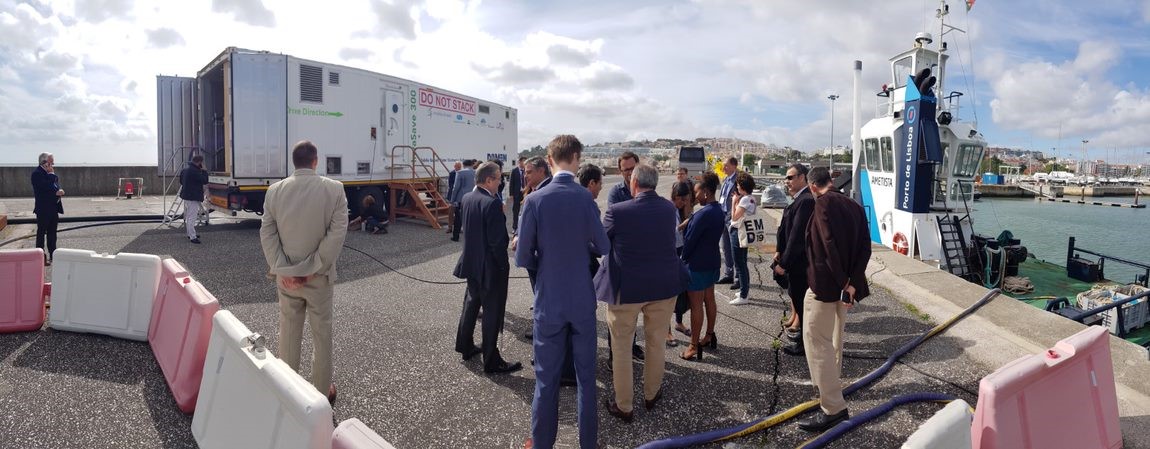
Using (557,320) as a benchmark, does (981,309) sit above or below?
below

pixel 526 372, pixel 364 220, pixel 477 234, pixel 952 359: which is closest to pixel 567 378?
pixel 526 372

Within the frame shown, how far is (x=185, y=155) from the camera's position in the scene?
11.6 metres

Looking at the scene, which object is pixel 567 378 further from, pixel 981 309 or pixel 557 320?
pixel 981 309

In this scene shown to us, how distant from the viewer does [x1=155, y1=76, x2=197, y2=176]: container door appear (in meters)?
11.2

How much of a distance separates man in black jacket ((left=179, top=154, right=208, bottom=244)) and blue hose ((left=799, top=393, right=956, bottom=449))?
10708 millimetres

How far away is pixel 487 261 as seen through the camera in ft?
14.2

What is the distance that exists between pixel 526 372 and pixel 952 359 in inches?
145

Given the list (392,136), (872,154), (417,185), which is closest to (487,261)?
(392,136)

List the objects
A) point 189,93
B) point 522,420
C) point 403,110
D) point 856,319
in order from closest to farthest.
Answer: point 522,420, point 856,319, point 189,93, point 403,110

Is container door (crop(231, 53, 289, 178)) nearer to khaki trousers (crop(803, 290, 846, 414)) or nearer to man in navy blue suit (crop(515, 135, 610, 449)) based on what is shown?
man in navy blue suit (crop(515, 135, 610, 449))

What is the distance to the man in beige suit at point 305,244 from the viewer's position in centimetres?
353

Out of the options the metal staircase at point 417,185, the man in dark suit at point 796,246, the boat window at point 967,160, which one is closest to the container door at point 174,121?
the metal staircase at point 417,185

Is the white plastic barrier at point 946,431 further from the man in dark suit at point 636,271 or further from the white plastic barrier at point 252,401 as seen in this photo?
the white plastic barrier at point 252,401

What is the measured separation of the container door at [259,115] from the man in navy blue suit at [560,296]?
9.13 m
